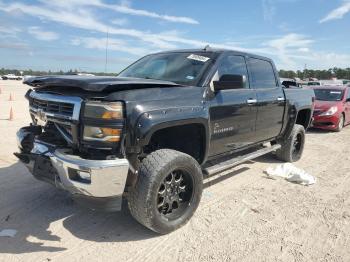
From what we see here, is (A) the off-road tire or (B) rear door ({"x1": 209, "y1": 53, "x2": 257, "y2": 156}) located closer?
(B) rear door ({"x1": 209, "y1": 53, "x2": 257, "y2": 156})

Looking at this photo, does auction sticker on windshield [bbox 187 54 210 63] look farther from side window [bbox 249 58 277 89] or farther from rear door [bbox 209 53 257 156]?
side window [bbox 249 58 277 89]

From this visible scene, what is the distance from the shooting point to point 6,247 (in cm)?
339

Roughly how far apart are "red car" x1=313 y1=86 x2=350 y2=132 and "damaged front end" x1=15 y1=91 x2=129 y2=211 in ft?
31.7

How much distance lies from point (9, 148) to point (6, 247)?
3.94 m

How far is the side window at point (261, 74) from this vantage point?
5.51 m

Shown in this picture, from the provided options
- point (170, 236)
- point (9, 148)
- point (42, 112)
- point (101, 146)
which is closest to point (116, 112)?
A: point (101, 146)

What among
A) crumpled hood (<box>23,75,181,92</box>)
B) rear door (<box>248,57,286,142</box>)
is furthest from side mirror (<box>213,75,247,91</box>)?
rear door (<box>248,57,286,142</box>)

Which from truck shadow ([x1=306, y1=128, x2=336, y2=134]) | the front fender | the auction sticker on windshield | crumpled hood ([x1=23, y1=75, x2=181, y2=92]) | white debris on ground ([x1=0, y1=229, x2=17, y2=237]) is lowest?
white debris on ground ([x1=0, y1=229, x2=17, y2=237])

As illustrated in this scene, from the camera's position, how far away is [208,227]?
3.96 metres

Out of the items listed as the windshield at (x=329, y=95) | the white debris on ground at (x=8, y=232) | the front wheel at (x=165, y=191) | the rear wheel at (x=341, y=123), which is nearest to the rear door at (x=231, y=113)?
the front wheel at (x=165, y=191)

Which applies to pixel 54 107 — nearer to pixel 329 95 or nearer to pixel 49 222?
pixel 49 222

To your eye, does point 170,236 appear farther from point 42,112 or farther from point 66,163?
point 42,112

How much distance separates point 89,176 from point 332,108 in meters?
10.1

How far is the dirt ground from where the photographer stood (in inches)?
134
